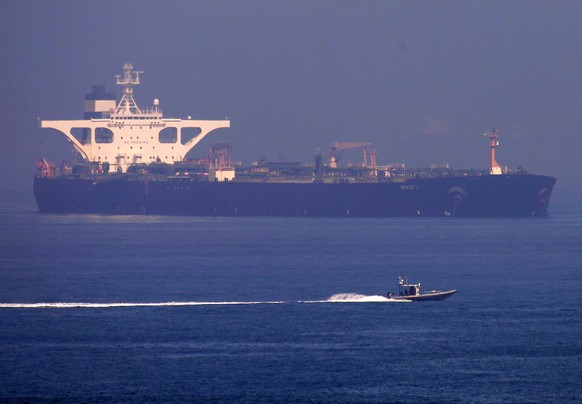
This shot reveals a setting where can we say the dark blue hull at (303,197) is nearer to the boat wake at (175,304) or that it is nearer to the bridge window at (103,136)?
the bridge window at (103,136)

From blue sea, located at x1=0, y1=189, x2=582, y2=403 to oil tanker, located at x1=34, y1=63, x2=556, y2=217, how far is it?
26132 millimetres

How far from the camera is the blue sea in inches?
2019

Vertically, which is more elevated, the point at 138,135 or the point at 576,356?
the point at 138,135

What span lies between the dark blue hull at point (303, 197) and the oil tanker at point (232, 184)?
11cm

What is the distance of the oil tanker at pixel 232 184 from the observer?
447 ft

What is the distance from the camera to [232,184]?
14425 centimetres

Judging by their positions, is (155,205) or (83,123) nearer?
(155,205)

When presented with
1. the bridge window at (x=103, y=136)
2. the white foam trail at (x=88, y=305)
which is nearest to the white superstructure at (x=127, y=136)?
the bridge window at (x=103, y=136)

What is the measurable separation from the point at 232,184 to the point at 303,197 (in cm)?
824

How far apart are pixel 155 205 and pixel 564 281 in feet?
254

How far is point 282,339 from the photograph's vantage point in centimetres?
5984

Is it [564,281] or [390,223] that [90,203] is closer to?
[390,223]

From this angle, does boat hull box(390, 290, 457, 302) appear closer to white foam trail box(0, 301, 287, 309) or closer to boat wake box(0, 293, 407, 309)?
boat wake box(0, 293, 407, 309)

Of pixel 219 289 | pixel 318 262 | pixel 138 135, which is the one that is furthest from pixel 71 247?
pixel 138 135
